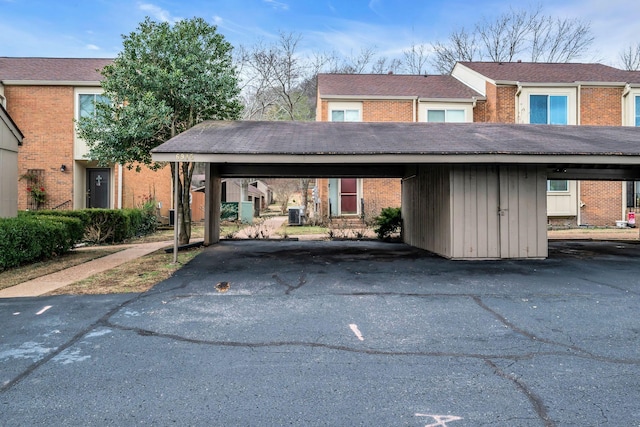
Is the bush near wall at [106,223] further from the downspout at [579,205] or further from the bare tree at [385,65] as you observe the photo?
the bare tree at [385,65]

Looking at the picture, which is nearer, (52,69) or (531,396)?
(531,396)

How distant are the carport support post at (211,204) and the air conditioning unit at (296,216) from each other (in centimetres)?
781

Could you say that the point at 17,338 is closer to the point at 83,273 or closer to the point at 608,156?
the point at 83,273

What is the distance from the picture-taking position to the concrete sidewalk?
19.9ft

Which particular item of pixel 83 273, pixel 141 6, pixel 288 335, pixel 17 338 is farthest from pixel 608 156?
pixel 141 6

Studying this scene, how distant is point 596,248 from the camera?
37.1 ft

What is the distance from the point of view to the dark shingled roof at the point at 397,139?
7.59 m

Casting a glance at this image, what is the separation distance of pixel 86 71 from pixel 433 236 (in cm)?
1681

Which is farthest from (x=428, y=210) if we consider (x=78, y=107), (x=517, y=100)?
(x=78, y=107)

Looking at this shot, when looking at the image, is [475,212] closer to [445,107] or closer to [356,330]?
[356,330]

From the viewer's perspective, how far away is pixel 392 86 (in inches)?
776

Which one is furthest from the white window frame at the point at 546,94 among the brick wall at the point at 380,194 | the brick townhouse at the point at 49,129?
the brick townhouse at the point at 49,129

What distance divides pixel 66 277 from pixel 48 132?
498 inches

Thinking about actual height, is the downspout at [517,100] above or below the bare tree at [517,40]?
below
